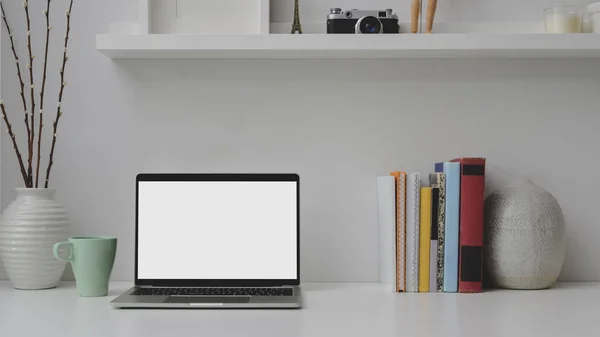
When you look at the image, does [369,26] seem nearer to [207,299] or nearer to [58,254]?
[207,299]

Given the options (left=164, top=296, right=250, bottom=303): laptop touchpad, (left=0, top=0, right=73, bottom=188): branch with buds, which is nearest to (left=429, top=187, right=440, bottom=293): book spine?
(left=164, top=296, right=250, bottom=303): laptop touchpad

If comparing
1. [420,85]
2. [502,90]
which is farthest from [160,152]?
[502,90]

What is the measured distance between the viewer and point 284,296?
134 cm

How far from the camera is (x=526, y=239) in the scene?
1.48m

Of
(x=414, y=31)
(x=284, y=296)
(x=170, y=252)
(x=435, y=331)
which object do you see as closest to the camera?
(x=435, y=331)

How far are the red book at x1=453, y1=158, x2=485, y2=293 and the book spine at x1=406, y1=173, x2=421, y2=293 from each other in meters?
0.09

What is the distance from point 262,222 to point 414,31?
1.73ft

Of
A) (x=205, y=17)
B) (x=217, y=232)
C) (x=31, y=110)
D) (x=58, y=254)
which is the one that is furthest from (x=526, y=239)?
(x=31, y=110)

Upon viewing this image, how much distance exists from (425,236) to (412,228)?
0.03m

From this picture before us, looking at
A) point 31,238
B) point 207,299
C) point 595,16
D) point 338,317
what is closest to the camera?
point 338,317

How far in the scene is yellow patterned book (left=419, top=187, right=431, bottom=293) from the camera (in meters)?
1.49

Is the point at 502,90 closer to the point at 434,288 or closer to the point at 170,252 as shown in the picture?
the point at 434,288

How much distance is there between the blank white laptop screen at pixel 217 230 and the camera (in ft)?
4.77

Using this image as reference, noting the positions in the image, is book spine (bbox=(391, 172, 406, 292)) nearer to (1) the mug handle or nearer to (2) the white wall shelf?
(2) the white wall shelf
